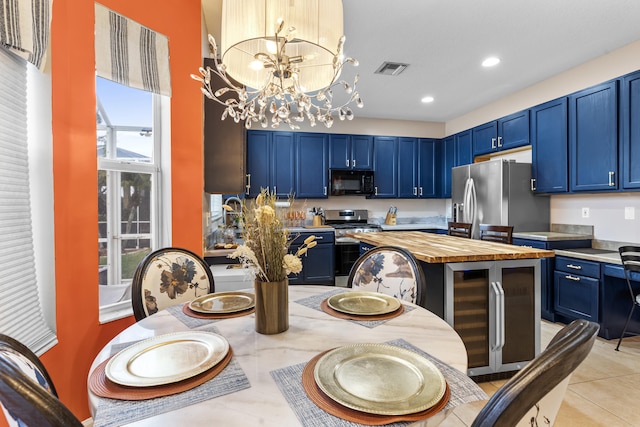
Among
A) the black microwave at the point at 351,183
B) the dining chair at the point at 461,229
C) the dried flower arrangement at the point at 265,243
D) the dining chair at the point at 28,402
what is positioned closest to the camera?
the dining chair at the point at 28,402

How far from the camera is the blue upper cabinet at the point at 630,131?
2.71 meters

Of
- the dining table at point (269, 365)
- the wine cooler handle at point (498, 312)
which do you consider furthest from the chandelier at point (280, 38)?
the wine cooler handle at point (498, 312)

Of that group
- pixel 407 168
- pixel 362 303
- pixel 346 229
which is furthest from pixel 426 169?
pixel 362 303

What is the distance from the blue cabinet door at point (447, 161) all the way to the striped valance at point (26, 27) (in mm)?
5063

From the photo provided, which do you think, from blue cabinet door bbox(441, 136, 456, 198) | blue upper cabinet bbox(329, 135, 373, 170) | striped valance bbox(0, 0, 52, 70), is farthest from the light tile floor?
blue upper cabinet bbox(329, 135, 373, 170)

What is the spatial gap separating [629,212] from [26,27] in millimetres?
4489

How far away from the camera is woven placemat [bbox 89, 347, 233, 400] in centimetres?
72

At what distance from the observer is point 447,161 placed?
5312 mm

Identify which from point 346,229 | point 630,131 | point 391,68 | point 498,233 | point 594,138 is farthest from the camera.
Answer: point 346,229

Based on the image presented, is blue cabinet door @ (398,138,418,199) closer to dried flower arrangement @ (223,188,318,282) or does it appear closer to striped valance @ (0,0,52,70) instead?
dried flower arrangement @ (223,188,318,282)

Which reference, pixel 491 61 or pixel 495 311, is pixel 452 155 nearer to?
pixel 491 61

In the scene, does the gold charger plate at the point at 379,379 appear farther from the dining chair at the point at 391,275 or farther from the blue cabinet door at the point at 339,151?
the blue cabinet door at the point at 339,151

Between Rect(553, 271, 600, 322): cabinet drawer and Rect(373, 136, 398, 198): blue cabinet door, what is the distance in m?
2.63

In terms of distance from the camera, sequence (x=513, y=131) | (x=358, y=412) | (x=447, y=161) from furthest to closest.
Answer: (x=447, y=161)
(x=513, y=131)
(x=358, y=412)
